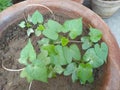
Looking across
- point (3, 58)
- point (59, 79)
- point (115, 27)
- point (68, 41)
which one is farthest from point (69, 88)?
point (115, 27)

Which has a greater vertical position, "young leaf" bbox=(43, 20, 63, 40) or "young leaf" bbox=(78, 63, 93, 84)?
"young leaf" bbox=(43, 20, 63, 40)

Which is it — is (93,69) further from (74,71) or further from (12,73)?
(12,73)

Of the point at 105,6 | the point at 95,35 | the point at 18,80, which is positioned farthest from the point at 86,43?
the point at 105,6

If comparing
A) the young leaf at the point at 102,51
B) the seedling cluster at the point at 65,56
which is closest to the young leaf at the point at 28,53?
the seedling cluster at the point at 65,56

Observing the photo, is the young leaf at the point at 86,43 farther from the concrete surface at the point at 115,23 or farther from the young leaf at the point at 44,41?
the concrete surface at the point at 115,23

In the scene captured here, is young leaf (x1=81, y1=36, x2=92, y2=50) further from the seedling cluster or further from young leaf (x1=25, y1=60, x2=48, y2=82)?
young leaf (x1=25, y1=60, x2=48, y2=82)

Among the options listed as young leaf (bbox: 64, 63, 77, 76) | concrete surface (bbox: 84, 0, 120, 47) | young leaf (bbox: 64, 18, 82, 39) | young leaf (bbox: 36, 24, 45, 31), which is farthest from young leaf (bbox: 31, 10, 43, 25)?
concrete surface (bbox: 84, 0, 120, 47)

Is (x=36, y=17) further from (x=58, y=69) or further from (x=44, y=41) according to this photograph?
(x=58, y=69)
